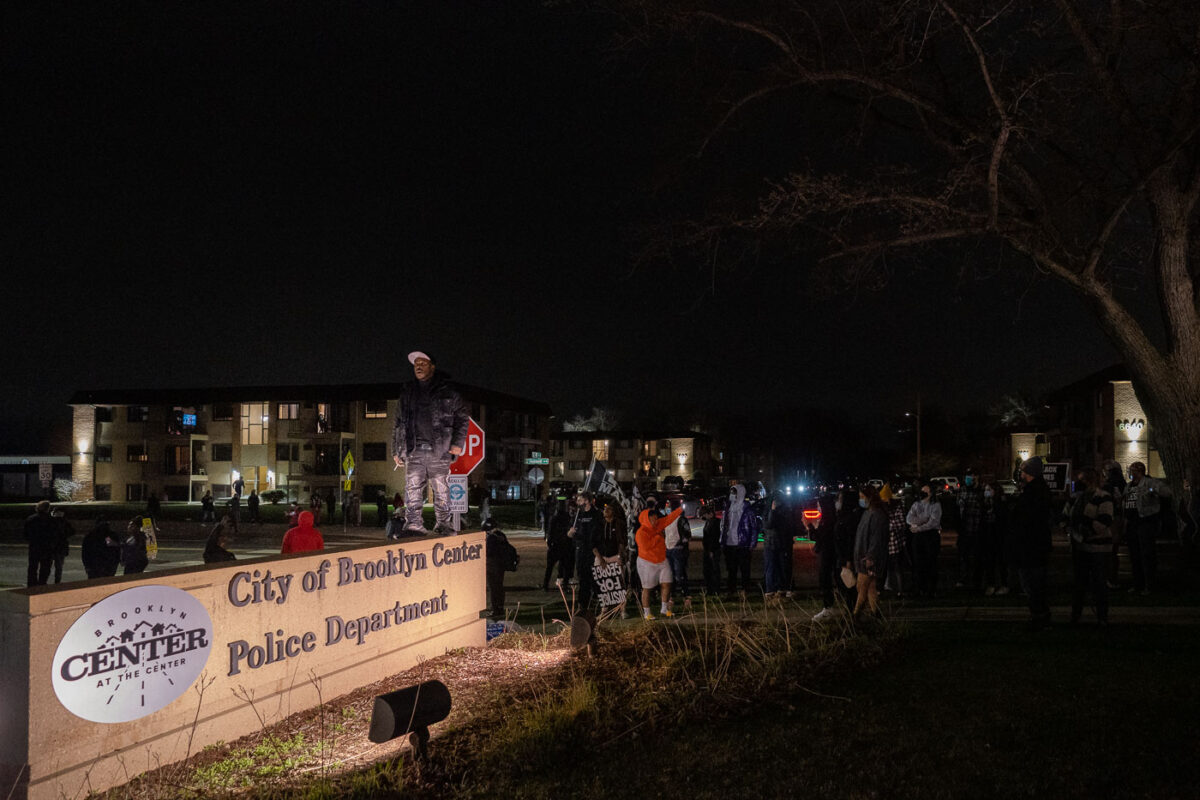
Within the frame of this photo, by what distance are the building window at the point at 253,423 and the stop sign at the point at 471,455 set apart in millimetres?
50099

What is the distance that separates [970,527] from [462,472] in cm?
761

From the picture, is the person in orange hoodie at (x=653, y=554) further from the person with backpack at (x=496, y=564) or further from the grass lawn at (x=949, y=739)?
the grass lawn at (x=949, y=739)

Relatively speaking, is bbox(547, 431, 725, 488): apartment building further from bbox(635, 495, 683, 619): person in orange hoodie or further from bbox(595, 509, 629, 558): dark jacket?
bbox(635, 495, 683, 619): person in orange hoodie

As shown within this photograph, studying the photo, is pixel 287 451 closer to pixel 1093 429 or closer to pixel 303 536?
pixel 1093 429

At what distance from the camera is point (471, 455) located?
14.0 m

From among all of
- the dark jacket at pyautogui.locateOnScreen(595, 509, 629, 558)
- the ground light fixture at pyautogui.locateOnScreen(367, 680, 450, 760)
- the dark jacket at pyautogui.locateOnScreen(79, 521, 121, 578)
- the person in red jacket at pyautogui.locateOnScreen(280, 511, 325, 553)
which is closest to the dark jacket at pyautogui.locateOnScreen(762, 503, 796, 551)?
the dark jacket at pyautogui.locateOnScreen(595, 509, 629, 558)

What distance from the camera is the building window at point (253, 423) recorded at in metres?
60.6

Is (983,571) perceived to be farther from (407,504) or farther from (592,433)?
(592,433)

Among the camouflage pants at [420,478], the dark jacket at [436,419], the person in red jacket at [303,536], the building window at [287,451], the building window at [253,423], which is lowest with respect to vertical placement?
the person in red jacket at [303,536]

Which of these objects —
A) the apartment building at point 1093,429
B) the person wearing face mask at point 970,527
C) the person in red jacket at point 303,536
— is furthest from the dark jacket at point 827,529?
the apartment building at point 1093,429

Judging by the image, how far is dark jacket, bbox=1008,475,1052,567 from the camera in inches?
365

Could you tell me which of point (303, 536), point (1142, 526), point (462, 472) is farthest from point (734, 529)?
point (303, 536)

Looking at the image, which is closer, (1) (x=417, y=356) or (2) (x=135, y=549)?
(1) (x=417, y=356)

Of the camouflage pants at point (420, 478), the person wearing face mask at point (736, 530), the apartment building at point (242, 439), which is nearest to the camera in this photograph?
the camouflage pants at point (420, 478)
